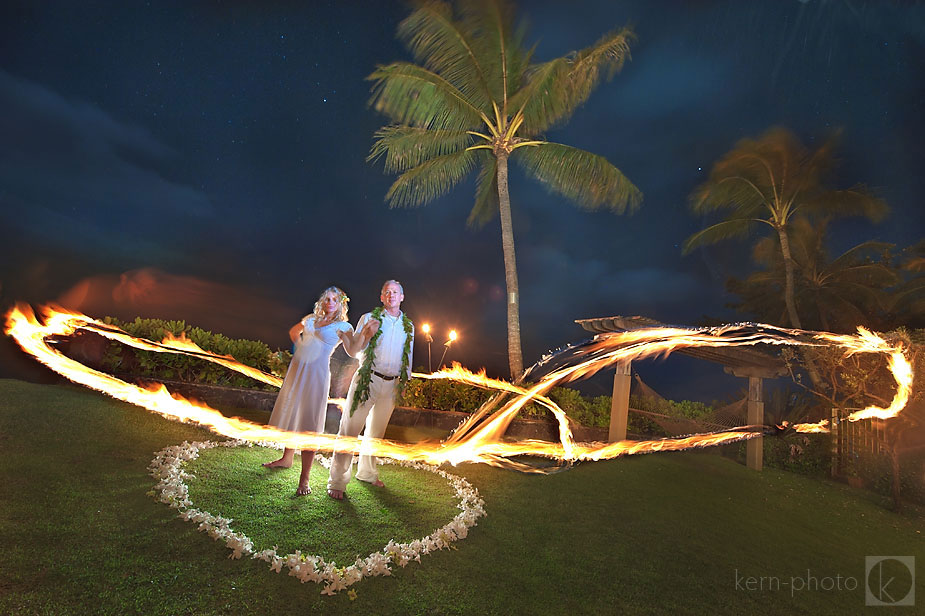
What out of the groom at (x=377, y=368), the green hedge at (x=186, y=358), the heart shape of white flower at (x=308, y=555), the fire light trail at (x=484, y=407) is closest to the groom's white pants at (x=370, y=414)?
the groom at (x=377, y=368)

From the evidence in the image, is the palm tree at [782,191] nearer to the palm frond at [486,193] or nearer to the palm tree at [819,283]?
the palm tree at [819,283]

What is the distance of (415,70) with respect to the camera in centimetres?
1378

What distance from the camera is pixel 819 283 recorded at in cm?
2448

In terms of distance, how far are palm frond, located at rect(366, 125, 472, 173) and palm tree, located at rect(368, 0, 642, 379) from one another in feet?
0.10

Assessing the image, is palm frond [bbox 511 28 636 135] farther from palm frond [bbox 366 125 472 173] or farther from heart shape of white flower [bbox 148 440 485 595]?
heart shape of white flower [bbox 148 440 485 595]

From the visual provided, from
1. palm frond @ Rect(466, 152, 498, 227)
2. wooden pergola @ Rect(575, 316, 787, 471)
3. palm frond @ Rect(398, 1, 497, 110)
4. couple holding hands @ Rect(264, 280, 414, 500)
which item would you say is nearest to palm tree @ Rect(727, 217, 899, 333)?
wooden pergola @ Rect(575, 316, 787, 471)

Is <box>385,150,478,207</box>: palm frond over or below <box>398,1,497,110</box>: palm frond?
below

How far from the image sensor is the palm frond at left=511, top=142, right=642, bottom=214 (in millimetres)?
14445

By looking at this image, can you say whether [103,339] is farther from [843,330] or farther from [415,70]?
[843,330]

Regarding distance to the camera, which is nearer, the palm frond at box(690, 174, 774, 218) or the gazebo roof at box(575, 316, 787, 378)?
the gazebo roof at box(575, 316, 787, 378)

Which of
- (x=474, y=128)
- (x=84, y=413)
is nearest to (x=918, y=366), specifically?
(x=474, y=128)

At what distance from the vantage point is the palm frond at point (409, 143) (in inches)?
578

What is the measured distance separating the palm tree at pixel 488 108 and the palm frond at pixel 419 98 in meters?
0.03

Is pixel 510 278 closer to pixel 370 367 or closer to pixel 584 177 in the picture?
pixel 584 177
